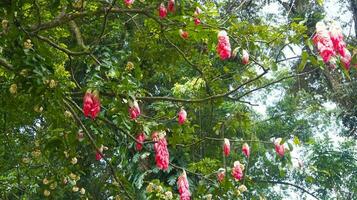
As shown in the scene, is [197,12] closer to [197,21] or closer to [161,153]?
[197,21]

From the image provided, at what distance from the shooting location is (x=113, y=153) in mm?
3891

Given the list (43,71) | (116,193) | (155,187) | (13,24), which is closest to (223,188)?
(155,187)

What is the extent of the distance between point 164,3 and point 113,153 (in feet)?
5.19

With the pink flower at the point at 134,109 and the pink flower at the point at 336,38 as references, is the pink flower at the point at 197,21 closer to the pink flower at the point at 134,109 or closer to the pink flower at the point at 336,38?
the pink flower at the point at 134,109

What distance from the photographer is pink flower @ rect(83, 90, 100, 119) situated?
2.07 meters

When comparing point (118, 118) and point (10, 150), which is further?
point (10, 150)

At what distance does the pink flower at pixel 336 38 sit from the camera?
6.24 ft

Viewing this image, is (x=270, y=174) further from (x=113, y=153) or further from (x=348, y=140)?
(x=113, y=153)

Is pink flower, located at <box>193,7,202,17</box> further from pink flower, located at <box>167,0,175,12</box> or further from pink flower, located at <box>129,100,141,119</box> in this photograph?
pink flower, located at <box>129,100,141,119</box>

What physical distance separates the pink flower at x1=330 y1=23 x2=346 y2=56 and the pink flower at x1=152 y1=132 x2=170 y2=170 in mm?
813

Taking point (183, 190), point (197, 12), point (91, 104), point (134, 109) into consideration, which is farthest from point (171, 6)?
point (183, 190)

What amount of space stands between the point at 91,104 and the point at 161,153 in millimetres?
372

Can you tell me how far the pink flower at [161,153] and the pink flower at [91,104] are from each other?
333 millimetres

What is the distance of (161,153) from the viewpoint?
222 centimetres
